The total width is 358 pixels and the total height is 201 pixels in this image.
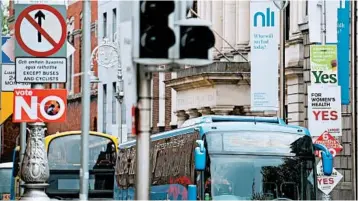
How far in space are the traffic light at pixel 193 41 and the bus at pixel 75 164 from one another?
2148 cm

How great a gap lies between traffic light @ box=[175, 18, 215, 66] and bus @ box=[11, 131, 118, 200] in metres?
21.5

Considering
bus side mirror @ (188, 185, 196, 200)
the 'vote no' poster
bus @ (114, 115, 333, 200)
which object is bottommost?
bus side mirror @ (188, 185, 196, 200)

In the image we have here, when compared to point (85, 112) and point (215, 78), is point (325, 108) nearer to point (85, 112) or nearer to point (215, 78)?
point (85, 112)

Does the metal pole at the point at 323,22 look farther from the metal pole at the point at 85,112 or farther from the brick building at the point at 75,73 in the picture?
the brick building at the point at 75,73

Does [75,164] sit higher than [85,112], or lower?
lower

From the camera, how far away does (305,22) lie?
140 feet

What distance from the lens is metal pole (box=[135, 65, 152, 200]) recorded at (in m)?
14.1

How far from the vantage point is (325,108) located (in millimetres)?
30922

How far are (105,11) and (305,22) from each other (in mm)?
24267

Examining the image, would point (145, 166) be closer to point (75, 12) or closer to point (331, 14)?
point (331, 14)

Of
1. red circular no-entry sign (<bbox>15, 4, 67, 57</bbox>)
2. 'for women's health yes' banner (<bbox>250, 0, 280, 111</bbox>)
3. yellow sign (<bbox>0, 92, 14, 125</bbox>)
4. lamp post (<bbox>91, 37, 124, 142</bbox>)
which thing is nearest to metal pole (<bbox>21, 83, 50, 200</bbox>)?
red circular no-entry sign (<bbox>15, 4, 67, 57</bbox>)

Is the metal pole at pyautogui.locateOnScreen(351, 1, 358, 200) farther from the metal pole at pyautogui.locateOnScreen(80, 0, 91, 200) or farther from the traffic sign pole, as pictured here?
the traffic sign pole

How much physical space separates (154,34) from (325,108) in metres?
17.7

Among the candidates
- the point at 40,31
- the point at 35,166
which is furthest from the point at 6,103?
the point at 35,166
